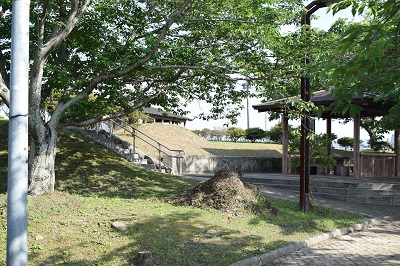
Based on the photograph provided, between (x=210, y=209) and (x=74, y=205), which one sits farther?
(x=210, y=209)

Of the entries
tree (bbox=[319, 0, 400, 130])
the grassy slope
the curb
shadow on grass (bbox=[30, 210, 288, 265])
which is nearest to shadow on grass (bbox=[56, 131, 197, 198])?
shadow on grass (bbox=[30, 210, 288, 265])

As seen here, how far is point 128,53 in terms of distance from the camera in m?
10.5

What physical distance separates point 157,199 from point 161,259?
4.83 metres

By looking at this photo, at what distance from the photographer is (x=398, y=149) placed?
2153 centimetres

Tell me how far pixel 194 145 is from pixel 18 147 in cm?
2692

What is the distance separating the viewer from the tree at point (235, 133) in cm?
4284

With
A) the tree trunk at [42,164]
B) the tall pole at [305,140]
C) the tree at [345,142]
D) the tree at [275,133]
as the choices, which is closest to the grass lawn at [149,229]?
the tree trunk at [42,164]

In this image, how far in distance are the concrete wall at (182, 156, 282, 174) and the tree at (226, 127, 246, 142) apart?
622 inches

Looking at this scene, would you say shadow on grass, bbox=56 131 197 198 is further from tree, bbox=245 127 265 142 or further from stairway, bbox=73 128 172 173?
tree, bbox=245 127 265 142

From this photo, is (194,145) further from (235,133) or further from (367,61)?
(367,61)

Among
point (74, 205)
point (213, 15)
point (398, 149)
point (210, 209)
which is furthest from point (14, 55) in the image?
point (398, 149)

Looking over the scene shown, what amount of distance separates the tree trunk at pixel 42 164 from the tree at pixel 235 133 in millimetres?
33351

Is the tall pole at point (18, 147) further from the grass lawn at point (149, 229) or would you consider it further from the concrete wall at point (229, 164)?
the concrete wall at point (229, 164)

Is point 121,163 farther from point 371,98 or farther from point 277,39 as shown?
point 371,98
